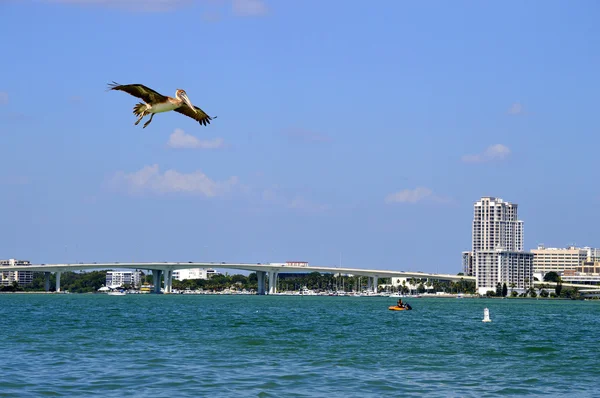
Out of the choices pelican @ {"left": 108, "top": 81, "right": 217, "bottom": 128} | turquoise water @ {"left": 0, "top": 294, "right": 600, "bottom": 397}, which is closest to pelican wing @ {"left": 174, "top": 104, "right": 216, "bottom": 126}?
pelican @ {"left": 108, "top": 81, "right": 217, "bottom": 128}

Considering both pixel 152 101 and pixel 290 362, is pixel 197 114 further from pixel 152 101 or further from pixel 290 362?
pixel 290 362

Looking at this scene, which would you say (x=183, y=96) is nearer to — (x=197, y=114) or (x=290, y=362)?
(x=197, y=114)

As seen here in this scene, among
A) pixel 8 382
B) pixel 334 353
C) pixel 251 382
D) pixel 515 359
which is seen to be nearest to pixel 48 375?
pixel 8 382

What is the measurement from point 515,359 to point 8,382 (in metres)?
21.6

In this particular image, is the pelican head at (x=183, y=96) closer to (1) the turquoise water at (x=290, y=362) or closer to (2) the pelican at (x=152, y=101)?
(2) the pelican at (x=152, y=101)

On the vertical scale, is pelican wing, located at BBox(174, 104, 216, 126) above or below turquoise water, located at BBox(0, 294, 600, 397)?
above

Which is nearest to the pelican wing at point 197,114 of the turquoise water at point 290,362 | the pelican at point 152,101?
the pelican at point 152,101

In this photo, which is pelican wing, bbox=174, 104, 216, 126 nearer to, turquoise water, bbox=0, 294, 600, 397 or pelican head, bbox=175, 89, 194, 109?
pelican head, bbox=175, 89, 194, 109

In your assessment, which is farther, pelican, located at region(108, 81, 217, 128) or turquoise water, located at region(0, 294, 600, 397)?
turquoise water, located at region(0, 294, 600, 397)

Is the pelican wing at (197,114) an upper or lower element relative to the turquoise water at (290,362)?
upper

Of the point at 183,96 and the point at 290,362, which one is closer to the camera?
the point at 183,96

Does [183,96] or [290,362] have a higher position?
[183,96]

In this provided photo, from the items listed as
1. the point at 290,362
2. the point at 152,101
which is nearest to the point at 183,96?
the point at 152,101

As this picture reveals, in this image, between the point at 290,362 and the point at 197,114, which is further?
the point at 290,362
